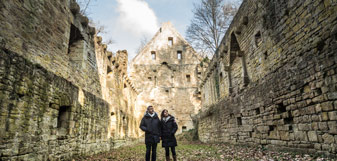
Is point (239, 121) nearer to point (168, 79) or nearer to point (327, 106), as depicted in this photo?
point (327, 106)

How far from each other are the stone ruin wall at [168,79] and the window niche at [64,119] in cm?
1797

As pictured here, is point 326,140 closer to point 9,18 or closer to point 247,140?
point 247,140

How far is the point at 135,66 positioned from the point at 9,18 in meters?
21.6

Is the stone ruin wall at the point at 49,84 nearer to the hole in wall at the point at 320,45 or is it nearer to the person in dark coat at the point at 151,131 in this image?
the person in dark coat at the point at 151,131

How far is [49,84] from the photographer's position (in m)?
5.77

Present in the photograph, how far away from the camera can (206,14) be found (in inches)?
790

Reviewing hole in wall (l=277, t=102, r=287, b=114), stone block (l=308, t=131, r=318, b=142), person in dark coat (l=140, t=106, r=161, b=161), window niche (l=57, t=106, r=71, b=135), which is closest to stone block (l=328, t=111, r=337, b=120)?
stone block (l=308, t=131, r=318, b=142)

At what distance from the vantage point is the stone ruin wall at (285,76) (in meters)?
4.42

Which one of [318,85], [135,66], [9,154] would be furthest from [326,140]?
[135,66]

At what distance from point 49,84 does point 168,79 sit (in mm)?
21297

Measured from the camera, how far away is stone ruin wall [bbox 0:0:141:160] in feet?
14.6

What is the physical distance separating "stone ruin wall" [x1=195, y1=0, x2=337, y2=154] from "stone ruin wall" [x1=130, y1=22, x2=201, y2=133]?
1525cm

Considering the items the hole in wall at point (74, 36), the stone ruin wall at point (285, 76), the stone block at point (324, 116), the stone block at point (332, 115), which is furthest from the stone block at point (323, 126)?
the hole in wall at point (74, 36)

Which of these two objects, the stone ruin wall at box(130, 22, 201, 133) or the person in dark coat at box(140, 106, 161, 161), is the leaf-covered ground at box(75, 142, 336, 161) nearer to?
the person in dark coat at box(140, 106, 161, 161)
